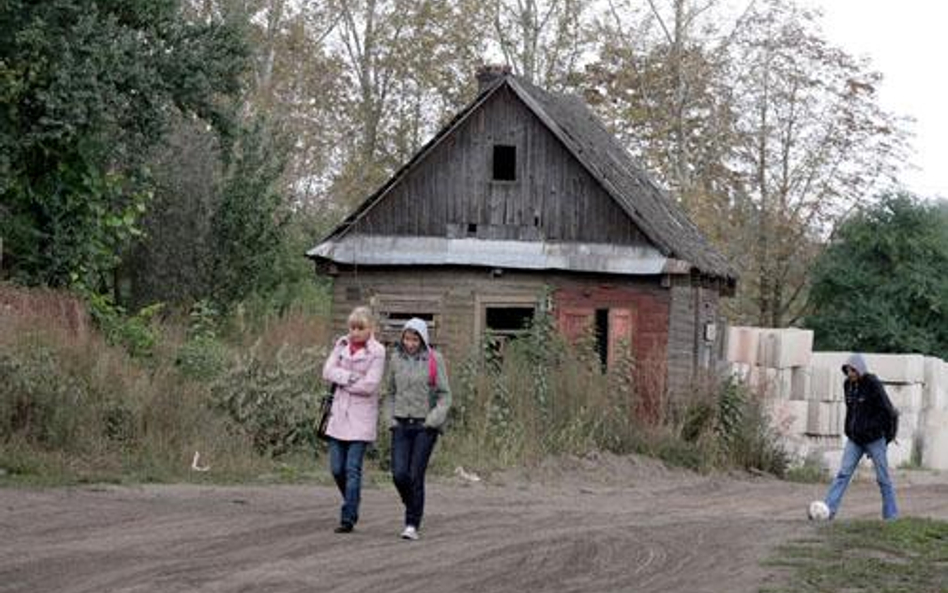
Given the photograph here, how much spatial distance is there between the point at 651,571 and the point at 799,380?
24804mm

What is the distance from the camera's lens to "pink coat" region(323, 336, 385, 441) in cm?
1461

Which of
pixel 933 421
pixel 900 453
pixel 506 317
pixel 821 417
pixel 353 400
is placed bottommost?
pixel 900 453

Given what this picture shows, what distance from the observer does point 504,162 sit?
34125 mm

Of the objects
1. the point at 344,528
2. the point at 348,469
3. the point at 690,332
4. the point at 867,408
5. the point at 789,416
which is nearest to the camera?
the point at 348,469

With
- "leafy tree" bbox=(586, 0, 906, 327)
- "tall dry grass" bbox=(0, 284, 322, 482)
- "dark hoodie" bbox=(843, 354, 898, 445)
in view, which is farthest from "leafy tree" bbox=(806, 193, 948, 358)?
"dark hoodie" bbox=(843, 354, 898, 445)

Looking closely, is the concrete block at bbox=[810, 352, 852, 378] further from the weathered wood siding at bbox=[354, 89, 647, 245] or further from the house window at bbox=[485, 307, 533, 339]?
the weathered wood siding at bbox=[354, 89, 647, 245]

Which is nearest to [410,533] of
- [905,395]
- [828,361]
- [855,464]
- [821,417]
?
[855,464]

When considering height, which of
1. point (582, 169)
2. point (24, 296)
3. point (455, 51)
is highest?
point (455, 51)

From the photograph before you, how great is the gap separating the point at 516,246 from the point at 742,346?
6078mm

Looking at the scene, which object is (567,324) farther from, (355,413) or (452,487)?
(355,413)

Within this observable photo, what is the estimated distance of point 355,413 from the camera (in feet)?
48.0

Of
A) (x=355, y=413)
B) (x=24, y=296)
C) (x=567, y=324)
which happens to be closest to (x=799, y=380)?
(x=567, y=324)

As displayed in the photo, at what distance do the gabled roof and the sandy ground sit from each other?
1151 cm

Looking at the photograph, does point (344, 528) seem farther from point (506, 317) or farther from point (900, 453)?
point (900, 453)
